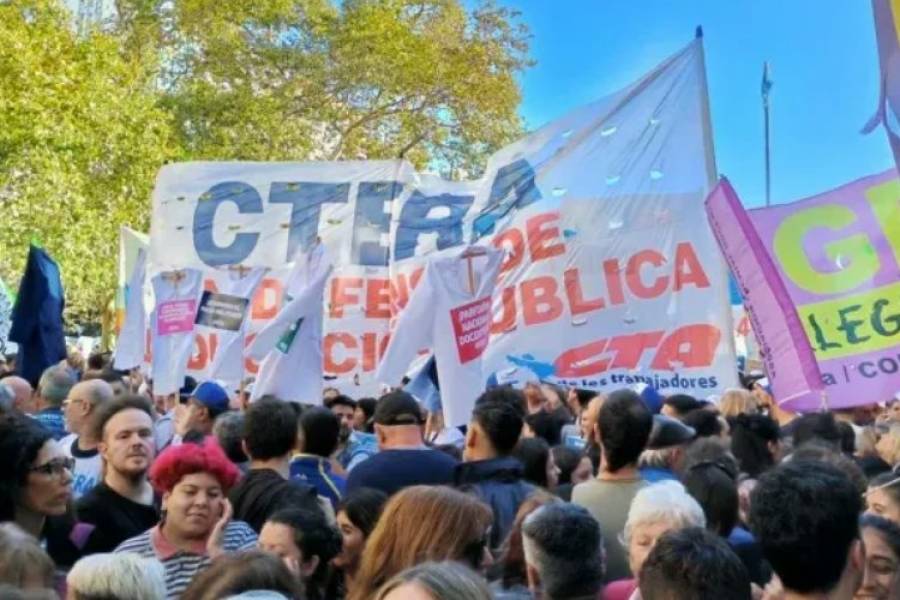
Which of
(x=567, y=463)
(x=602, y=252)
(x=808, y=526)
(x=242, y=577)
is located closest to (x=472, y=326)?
(x=602, y=252)

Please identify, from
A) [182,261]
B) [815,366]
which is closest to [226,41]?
[182,261]

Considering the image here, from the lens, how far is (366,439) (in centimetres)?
860

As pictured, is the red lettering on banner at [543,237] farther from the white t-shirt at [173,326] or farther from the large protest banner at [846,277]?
the white t-shirt at [173,326]

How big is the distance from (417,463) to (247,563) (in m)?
2.49

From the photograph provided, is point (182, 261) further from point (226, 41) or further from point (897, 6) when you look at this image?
point (226, 41)

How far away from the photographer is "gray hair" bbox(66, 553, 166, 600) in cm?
376

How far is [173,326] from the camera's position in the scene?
1146 centimetres

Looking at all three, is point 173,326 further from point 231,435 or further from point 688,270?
point 231,435

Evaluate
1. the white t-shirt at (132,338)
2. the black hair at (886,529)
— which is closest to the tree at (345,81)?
the white t-shirt at (132,338)

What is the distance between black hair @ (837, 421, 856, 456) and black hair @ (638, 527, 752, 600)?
3956 millimetres

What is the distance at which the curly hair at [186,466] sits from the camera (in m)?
4.99

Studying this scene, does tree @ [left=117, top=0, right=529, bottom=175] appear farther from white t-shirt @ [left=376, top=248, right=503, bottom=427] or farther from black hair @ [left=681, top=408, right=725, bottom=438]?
black hair @ [left=681, top=408, right=725, bottom=438]

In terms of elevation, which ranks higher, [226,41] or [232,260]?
[226,41]

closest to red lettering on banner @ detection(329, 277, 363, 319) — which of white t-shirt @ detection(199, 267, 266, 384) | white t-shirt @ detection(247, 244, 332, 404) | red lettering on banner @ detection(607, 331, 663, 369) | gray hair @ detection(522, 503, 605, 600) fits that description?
white t-shirt @ detection(199, 267, 266, 384)
